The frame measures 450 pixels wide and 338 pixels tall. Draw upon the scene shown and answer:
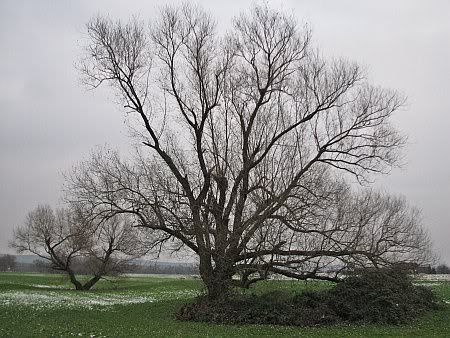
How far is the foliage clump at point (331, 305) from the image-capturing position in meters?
18.8

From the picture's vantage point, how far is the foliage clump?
18.8 m

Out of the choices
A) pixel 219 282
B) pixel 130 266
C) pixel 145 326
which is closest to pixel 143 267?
pixel 219 282

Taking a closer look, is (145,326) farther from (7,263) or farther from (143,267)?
(7,263)

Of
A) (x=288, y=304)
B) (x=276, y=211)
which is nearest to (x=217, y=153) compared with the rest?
(x=276, y=211)

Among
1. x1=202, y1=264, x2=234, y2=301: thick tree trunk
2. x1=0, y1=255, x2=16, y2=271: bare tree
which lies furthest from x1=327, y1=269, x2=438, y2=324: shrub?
x1=0, y1=255, x2=16, y2=271: bare tree

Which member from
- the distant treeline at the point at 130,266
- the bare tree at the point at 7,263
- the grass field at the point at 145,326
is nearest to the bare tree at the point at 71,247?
the distant treeline at the point at 130,266

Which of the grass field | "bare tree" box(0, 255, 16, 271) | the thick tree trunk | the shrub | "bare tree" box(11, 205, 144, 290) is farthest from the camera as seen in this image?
"bare tree" box(0, 255, 16, 271)

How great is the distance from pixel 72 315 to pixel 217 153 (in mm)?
9933

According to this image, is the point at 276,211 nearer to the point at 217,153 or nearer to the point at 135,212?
the point at 217,153

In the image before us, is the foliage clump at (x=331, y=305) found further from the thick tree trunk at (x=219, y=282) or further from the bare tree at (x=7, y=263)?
the bare tree at (x=7, y=263)

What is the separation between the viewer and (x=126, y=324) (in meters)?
18.3

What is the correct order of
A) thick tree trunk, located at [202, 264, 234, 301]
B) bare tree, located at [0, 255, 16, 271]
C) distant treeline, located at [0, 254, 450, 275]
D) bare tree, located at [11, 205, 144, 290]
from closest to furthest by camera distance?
thick tree trunk, located at [202, 264, 234, 301] < distant treeline, located at [0, 254, 450, 275] < bare tree, located at [11, 205, 144, 290] < bare tree, located at [0, 255, 16, 271]

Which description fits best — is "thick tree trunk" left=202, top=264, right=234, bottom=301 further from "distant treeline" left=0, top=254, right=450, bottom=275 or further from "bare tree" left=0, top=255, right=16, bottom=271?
"bare tree" left=0, top=255, right=16, bottom=271

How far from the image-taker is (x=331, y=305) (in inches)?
782
